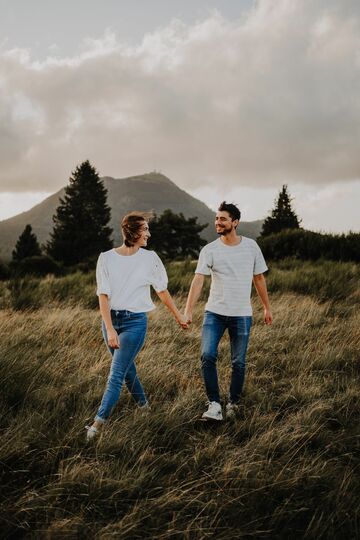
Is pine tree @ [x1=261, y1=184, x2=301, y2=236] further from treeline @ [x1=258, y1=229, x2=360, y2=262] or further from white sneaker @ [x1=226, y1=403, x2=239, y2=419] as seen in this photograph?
white sneaker @ [x1=226, y1=403, x2=239, y2=419]

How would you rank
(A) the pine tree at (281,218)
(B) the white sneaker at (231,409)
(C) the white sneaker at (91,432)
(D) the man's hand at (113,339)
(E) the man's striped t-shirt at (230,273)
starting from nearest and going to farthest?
(C) the white sneaker at (91,432), (D) the man's hand at (113,339), (B) the white sneaker at (231,409), (E) the man's striped t-shirt at (230,273), (A) the pine tree at (281,218)

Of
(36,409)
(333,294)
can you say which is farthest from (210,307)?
(333,294)

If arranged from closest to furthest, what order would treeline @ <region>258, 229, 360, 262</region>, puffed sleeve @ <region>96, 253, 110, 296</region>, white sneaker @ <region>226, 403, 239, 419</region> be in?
1. puffed sleeve @ <region>96, 253, 110, 296</region>
2. white sneaker @ <region>226, 403, 239, 419</region>
3. treeline @ <region>258, 229, 360, 262</region>

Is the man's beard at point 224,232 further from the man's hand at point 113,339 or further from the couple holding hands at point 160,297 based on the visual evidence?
the man's hand at point 113,339

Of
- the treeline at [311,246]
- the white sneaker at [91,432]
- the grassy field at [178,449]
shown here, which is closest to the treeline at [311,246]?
the treeline at [311,246]

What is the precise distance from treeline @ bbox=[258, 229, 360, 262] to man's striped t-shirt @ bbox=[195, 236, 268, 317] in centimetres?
1092

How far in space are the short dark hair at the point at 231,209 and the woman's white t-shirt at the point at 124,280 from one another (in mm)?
981

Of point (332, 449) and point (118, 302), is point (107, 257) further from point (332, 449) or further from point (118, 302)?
point (332, 449)

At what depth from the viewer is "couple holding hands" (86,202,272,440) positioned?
3180 mm

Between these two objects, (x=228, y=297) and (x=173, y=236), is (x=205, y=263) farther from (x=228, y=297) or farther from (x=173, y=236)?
(x=173, y=236)

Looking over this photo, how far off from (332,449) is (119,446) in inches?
62.4

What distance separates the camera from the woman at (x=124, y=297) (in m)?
3.14

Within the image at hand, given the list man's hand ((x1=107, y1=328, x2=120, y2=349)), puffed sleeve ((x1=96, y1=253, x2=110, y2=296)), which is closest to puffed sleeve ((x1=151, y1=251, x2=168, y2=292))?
puffed sleeve ((x1=96, y1=253, x2=110, y2=296))

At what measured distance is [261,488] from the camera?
2.41m
